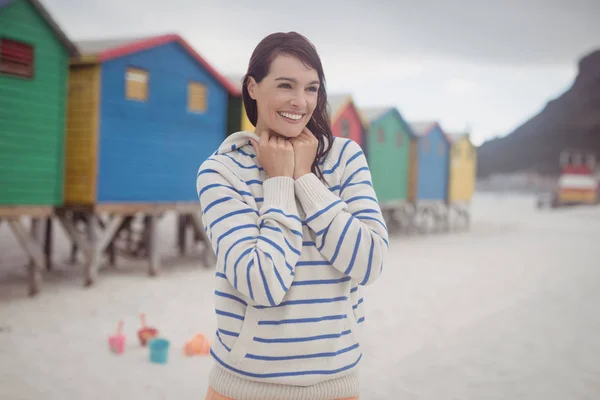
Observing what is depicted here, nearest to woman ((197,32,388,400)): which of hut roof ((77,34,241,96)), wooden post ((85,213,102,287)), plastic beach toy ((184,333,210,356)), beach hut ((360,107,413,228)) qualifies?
plastic beach toy ((184,333,210,356))

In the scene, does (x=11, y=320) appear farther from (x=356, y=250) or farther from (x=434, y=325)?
(x=356, y=250)

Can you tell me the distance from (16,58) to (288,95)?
7905mm

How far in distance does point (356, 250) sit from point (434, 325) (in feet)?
19.4

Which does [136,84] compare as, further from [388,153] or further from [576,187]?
[576,187]

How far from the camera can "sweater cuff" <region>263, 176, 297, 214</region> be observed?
1.84m

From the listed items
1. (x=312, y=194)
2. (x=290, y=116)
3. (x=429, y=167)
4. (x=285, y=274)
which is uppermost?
(x=429, y=167)

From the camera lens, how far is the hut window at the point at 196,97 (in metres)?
11.5

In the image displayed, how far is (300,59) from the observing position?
1.93 meters

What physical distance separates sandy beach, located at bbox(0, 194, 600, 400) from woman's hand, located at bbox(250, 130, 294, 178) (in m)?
3.36

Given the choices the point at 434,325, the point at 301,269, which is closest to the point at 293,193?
the point at 301,269

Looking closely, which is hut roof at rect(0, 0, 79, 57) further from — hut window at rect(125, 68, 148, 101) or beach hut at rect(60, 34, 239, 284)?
hut window at rect(125, 68, 148, 101)

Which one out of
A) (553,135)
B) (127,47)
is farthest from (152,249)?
(553,135)

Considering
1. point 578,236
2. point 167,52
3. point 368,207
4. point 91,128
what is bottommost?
point 578,236

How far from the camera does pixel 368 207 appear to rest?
77.7 inches
